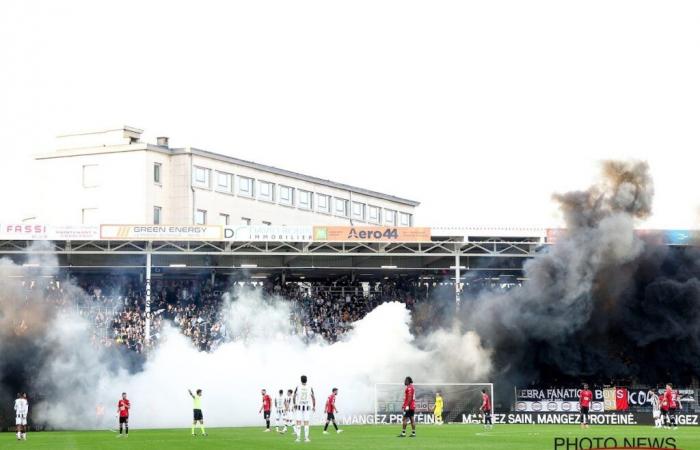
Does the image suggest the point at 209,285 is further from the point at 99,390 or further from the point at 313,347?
the point at 99,390

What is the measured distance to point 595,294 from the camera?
66000mm

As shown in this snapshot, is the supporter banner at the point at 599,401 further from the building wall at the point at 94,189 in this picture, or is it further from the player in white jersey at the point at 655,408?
the building wall at the point at 94,189

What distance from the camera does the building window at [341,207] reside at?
104 m

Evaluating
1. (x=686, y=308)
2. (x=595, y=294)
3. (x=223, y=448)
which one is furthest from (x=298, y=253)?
(x=223, y=448)

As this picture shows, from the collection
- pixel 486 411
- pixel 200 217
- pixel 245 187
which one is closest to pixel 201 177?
pixel 200 217

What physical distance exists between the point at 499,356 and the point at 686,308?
35.1 ft

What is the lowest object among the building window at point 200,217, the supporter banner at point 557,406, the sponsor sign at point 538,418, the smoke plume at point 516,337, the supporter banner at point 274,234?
the sponsor sign at point 538,418

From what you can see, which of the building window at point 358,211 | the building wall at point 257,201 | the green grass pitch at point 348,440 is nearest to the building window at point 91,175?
the building wall at point 257,201

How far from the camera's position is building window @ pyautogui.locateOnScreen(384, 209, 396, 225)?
11138cm

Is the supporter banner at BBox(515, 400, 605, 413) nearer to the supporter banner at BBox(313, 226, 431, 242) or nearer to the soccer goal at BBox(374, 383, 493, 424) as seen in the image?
the soccer goal at BBox(374, 383, 493, 424)

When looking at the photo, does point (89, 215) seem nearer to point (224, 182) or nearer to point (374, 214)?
point (224, 182)

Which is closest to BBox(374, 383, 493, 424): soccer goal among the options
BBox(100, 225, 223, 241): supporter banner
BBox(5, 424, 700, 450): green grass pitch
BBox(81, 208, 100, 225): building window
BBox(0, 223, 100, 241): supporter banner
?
BBox(5, 424, 700, 450): green grass pitch

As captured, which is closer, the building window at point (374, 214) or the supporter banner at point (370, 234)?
the supporter banner at point (370, 234)

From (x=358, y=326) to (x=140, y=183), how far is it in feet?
91.4
